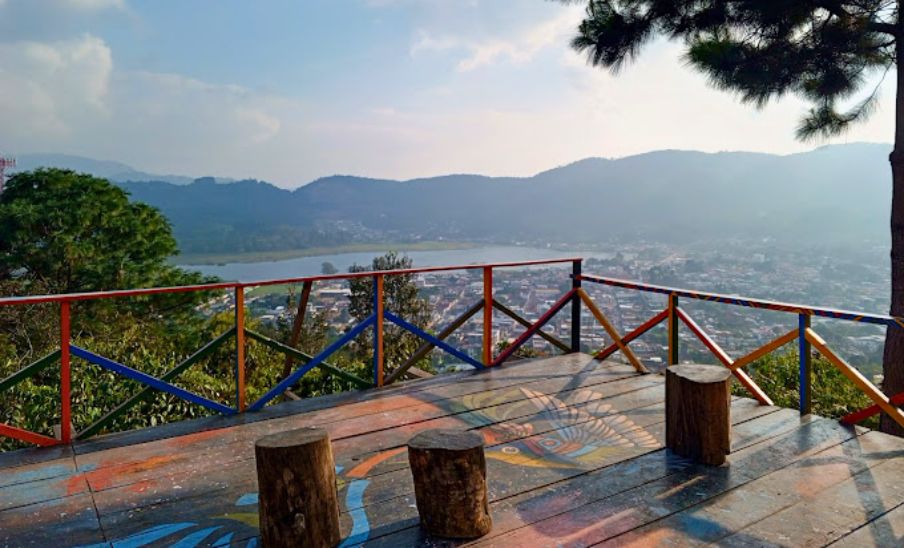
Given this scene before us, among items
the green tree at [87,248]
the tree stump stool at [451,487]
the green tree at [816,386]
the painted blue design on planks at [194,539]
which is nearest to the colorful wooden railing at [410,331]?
the painted blue design on planks at [194,539]

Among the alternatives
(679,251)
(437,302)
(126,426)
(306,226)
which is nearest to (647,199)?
(679,251)

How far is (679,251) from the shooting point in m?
35.3

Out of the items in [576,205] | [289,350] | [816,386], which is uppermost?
[576,205]

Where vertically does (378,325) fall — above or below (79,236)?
below

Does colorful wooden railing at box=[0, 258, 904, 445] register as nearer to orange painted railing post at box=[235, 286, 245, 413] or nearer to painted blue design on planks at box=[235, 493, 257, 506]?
orange painted railing post at box=[235, 286, 245, 413]

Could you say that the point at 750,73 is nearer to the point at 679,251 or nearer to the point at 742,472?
the point at 742,472

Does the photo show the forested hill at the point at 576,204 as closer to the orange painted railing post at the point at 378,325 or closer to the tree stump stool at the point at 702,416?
the orange painted railing post at the point at 378,325

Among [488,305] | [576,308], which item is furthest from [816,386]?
[488,305]

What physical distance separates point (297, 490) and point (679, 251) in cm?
3626

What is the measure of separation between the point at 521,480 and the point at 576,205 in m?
48.8

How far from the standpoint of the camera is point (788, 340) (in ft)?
11.9

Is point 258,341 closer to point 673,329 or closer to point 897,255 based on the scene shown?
point 673,329

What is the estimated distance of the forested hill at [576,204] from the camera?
134 feet

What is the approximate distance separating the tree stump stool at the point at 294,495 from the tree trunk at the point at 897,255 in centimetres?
570
